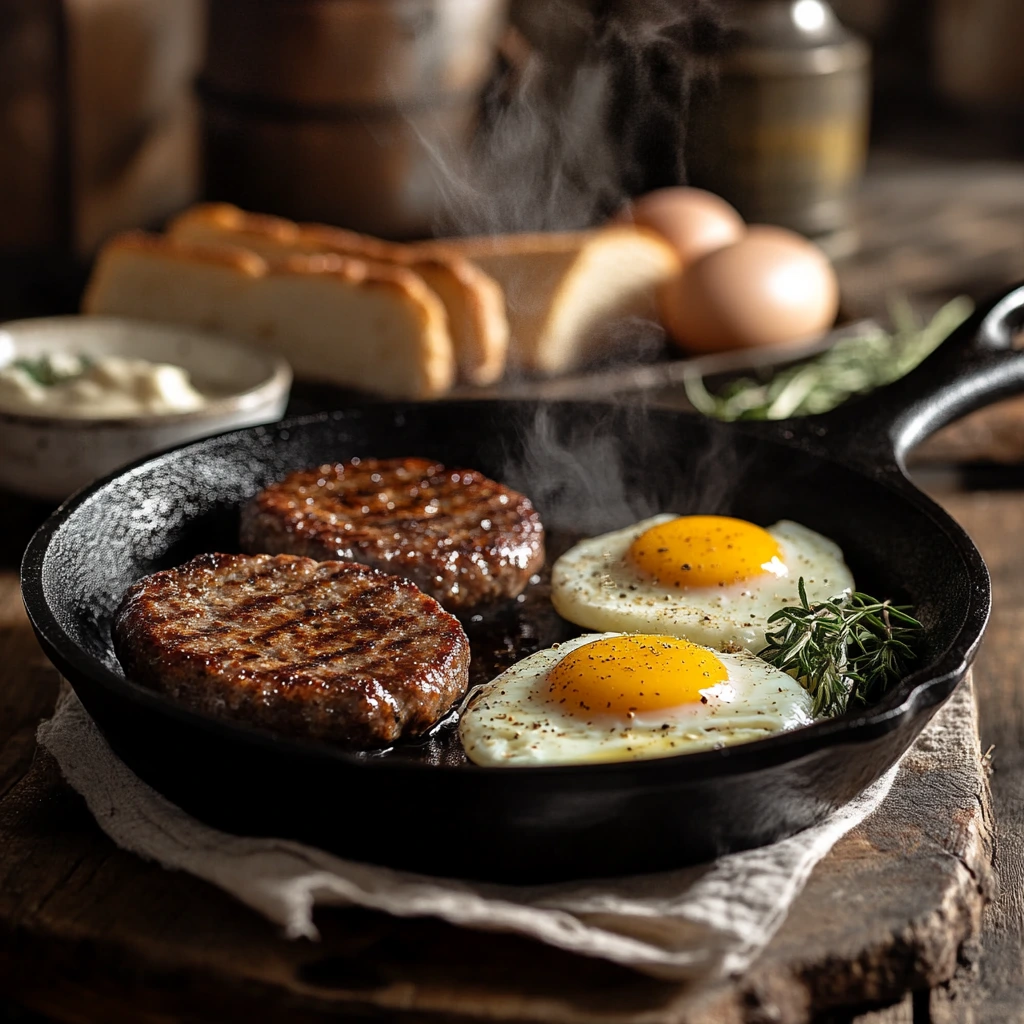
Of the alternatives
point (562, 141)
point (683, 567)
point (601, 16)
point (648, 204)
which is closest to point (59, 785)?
point (683, 567)

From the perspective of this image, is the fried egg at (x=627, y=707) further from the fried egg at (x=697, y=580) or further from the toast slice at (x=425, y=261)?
the toast slice at (x=425, y=261)

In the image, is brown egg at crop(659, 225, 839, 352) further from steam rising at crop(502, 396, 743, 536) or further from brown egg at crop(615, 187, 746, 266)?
steam rising at crop(502, 396, 743, 536)

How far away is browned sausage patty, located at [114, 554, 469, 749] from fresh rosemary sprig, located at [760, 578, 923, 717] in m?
0.60

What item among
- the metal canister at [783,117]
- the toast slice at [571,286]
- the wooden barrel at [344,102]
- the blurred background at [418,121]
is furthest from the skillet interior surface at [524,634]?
the metal canister at [783,117]

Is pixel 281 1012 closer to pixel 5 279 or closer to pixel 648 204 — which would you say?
pixel 648 204

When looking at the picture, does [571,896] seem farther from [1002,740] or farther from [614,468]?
[614,468]

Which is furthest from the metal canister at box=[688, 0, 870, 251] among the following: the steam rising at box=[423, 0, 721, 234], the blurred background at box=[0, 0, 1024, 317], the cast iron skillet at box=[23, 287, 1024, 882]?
the cast iron skillet at box=[23, 287, 1024, 882]

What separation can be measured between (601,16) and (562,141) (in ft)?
4.29

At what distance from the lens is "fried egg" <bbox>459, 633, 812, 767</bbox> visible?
222cm

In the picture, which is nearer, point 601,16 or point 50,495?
point 50,495

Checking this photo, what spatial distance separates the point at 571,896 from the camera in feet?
6.77

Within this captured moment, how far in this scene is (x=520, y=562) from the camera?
9.56ft

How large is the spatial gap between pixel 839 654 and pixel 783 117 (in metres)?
3.47

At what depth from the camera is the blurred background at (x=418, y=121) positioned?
16.5 feet
